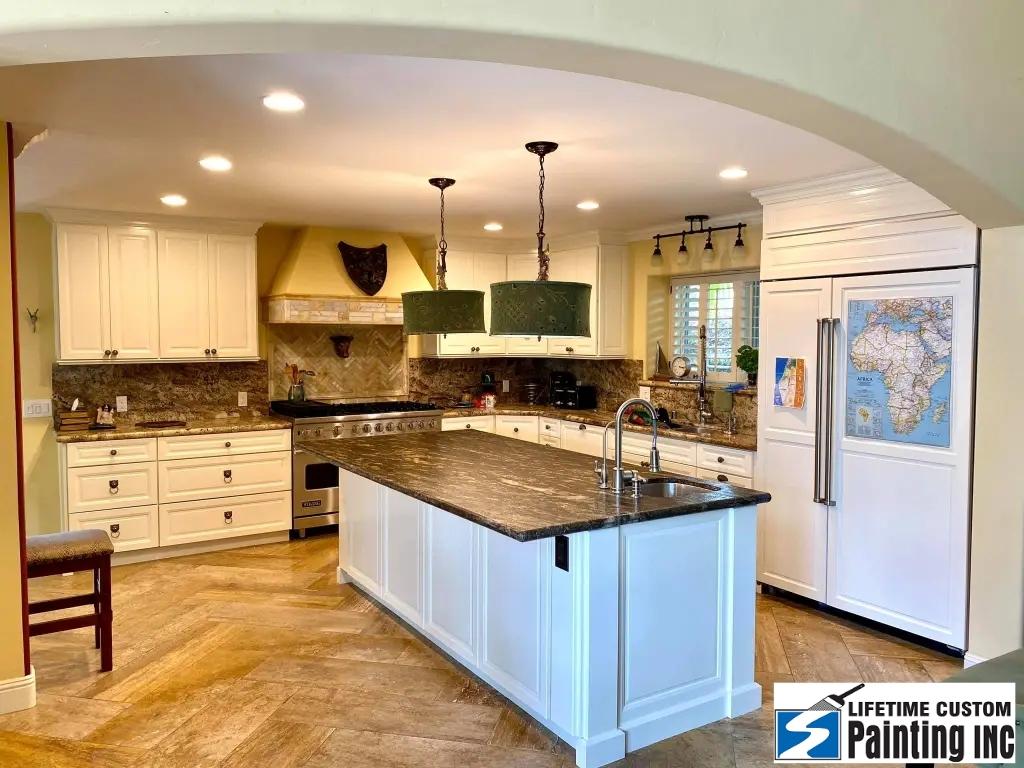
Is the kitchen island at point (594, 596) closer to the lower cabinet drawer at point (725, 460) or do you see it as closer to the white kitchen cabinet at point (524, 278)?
the lower cabinet drawer at point (725, 460)

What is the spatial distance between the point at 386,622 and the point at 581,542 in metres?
1.79

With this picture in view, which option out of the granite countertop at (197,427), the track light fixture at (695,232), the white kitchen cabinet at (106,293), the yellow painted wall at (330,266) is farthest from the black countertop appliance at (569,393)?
the white kitchen cabinet at (106,293)

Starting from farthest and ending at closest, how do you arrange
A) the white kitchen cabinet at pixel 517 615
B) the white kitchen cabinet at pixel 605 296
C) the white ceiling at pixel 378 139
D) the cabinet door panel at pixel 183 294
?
the white kitchen cabinet at pixel 605 296, the cabinet door panel at pixel 183 294, the white kitchen cabinet at pixel 517 615, the white ceiling at pixel 378 139

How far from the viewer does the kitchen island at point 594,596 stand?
269 cm

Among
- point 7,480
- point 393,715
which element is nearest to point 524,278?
point 393,715

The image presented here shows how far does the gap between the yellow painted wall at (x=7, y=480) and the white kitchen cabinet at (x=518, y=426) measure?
12.9 ft

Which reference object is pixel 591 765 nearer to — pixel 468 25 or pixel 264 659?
pixel 264 659

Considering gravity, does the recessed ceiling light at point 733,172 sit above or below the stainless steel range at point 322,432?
above

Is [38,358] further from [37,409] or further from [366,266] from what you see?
[366,266]

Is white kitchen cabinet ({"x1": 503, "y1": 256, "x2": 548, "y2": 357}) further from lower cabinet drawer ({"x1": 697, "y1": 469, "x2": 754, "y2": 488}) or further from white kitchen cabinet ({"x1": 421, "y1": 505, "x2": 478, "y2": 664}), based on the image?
white kitchen cabinet ({"x1": 421, "y1": 505, "x2": 478, "y2": 664})

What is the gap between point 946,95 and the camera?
243cm

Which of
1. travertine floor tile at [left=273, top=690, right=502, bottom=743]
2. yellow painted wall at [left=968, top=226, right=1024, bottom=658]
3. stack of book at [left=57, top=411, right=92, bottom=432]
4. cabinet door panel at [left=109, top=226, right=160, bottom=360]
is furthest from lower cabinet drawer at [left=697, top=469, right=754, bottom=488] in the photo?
stack of book at [left=57, top=411, right=92, bottom=432]

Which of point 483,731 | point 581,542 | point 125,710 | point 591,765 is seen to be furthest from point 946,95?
point 125,710

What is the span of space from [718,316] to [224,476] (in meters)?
3.76
